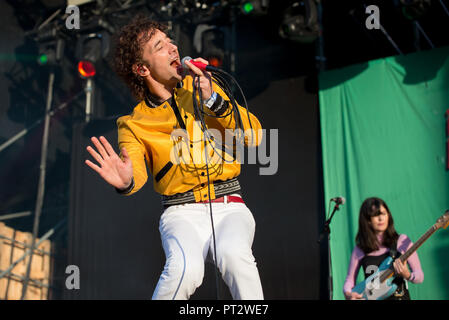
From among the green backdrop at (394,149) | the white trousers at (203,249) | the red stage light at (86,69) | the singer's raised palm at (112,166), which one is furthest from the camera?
the red stage light at (86,69)

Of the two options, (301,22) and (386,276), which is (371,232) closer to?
(386,276)

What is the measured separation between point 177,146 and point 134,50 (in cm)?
81

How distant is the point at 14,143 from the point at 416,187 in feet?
16.8

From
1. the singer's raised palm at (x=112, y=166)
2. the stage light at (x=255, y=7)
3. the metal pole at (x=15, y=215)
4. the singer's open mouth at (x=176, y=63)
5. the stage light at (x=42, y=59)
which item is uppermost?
the stage light at (x=42, y=59)

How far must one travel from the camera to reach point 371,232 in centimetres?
444

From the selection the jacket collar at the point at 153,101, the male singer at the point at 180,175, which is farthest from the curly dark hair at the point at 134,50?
the jacket collar at the point at 153,101

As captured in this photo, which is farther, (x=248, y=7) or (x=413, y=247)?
(x=248, y=7)

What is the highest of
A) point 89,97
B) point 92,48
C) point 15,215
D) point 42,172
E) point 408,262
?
point 92,48

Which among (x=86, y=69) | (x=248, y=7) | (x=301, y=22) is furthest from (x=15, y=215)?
(x=301, y=22)

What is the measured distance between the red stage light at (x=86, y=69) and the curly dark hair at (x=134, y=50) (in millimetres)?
4018

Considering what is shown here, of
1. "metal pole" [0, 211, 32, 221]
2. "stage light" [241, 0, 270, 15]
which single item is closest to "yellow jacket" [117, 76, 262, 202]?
"stage light" [241, 0, 270, 15]

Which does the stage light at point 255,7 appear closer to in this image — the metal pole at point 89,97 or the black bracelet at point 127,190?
the metal pole at point 89,97

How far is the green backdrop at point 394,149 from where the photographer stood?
16.6 ft

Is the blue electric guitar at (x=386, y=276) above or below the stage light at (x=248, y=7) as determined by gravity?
below
